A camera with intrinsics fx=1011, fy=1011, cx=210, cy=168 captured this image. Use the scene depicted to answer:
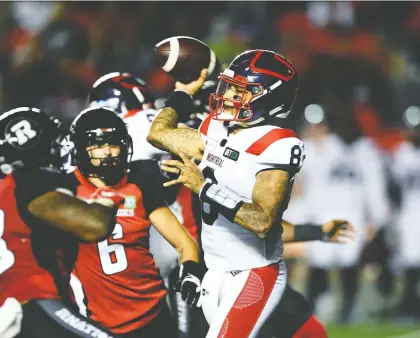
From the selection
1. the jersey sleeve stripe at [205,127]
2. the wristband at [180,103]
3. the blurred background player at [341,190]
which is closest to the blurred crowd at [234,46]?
the blurred background player at [341,190]

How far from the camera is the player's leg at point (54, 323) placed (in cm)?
418

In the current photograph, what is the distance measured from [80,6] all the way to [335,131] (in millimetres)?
5246

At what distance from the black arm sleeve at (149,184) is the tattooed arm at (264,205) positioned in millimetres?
687

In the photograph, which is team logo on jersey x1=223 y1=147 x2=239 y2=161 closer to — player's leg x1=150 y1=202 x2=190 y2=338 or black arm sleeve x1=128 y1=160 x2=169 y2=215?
black arm sleeve x1=128 y1=160 x2=169 y2=215

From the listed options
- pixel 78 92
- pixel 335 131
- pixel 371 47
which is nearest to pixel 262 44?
pixel 371 47

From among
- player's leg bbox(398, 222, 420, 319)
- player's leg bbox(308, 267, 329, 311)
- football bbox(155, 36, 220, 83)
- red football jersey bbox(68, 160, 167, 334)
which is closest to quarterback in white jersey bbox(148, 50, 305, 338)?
red football jersey bbox(68, 160, 167, 334)

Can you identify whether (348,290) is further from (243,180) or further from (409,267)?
(243,180)

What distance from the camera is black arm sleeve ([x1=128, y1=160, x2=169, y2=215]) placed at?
15.1 ft

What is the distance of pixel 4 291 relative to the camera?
429 cm

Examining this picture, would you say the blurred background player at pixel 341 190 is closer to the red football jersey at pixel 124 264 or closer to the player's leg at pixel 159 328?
the player's leg at pixel 159 328

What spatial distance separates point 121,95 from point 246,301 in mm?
1906

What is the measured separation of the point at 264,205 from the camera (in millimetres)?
4016

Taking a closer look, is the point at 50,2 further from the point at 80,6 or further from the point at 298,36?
the point at 298,36

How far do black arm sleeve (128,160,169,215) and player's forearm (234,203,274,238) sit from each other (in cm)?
70
